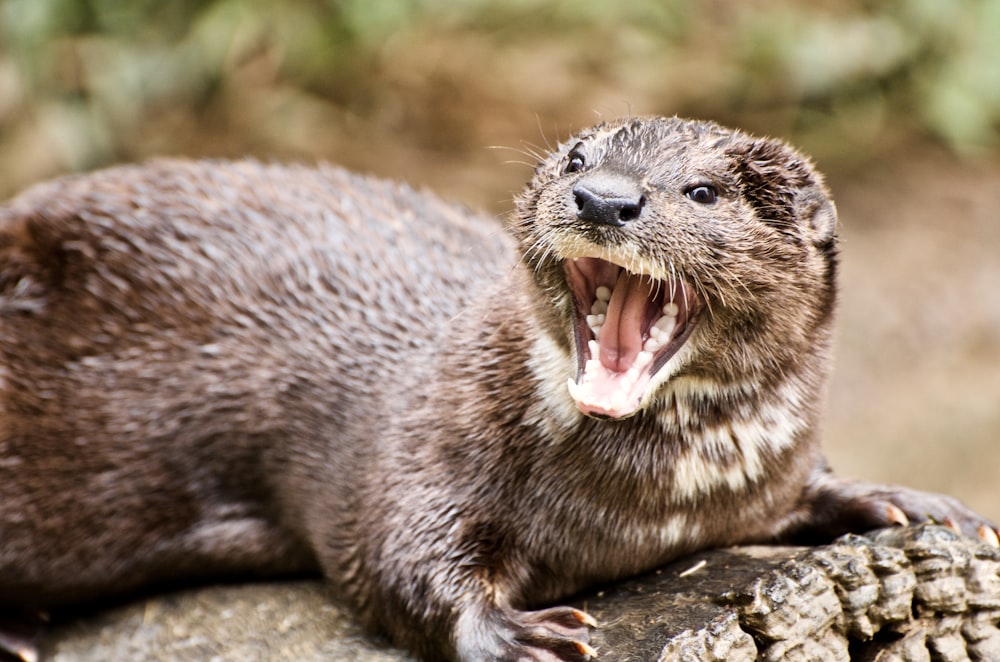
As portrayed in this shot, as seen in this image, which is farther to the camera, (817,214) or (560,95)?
(560,95)

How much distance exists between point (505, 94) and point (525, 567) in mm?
5519

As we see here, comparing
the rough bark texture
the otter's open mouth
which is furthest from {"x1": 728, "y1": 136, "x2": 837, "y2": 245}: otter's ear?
the rough bark texture

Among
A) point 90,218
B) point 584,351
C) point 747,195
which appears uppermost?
point 747,195

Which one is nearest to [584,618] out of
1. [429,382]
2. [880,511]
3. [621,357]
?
[621,357]

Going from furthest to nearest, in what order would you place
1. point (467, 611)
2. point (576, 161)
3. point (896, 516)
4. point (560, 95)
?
point (560, 95)
point (896, 516)
point (467, 611)
point (576, 161)

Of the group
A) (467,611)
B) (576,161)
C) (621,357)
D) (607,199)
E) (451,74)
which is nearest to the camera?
(607,199)

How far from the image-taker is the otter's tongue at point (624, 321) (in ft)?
8.92

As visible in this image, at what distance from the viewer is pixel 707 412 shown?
2.90 m

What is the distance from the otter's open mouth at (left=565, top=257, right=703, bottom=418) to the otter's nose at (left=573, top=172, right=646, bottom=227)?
0.18 meters

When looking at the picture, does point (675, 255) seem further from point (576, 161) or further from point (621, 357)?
point (576, 161)

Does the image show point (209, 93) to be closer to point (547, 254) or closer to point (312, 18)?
point (312, 18)

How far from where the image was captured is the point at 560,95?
8.14 meters

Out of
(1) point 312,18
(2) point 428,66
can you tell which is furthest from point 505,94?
(1) point 312,18

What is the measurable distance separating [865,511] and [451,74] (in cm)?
558
